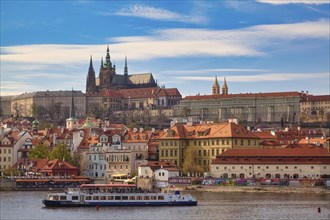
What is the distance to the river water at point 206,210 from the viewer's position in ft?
203

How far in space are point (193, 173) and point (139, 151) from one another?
10.3 m

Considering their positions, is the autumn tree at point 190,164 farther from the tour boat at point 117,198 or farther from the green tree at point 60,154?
the tour boat at point 117,198

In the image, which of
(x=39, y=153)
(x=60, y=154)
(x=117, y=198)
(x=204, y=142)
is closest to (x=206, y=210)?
(x=117, y=198)

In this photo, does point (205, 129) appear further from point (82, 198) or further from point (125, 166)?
point (82, 198)

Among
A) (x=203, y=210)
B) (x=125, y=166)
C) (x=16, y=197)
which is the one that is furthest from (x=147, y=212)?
(x=125, y=166)

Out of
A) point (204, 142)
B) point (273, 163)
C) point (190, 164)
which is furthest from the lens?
point (204, 142)

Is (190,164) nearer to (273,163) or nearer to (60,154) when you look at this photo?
(273,163)

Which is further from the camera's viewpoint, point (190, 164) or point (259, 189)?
point (190, 164)

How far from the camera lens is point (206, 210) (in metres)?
66.4

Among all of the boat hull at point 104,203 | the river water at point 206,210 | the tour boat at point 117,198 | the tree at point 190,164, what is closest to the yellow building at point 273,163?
the tree at point 190,164

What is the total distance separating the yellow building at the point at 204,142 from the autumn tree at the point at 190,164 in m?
1.29

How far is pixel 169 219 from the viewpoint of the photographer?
5994 cm

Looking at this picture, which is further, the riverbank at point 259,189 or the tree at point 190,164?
the tree at point 190,164

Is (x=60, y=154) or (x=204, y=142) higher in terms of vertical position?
(x=204, y=142)
